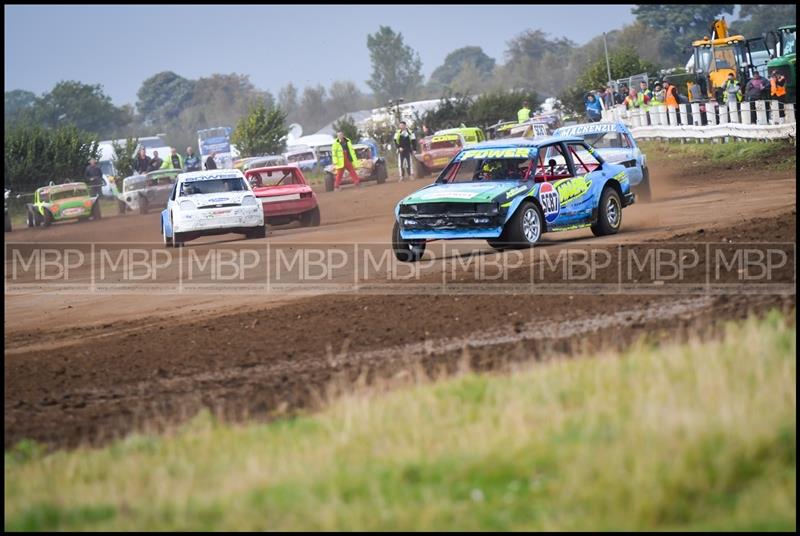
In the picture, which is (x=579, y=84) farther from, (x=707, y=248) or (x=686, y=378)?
(x=686, y=378)

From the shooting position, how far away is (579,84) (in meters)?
61.8

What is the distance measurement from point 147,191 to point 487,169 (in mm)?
25328

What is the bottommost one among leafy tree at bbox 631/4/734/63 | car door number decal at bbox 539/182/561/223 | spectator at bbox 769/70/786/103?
car door number decal at bbox 539/182/561/223

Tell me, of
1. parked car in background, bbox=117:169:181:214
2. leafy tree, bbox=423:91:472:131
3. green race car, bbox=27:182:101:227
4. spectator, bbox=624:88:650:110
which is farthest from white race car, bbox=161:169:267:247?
leafy tree, bbox=423:91:472:131

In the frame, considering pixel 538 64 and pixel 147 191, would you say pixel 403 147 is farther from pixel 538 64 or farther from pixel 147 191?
pixel 538 64

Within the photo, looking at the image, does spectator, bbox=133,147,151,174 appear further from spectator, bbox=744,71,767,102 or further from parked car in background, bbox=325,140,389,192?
spectator, bbox=744,71,767,102

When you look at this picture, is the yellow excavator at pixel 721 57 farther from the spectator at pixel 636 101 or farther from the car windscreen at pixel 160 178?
the car windscreen at pixel 160 178

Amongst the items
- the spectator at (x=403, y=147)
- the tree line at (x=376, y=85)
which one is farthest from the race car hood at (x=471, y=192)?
the tree line at (x=376, y=85)

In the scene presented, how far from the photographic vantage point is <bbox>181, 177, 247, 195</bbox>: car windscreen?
22.9 m

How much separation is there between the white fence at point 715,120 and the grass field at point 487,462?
22.8 m

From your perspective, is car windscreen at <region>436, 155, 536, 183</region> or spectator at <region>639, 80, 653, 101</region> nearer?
car windscreen at <region>436, 155, 536, 183</region>

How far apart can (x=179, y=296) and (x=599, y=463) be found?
1065 cm

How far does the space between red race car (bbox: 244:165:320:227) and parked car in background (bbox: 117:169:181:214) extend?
13.4 m

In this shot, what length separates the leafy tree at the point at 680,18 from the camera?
157 m
